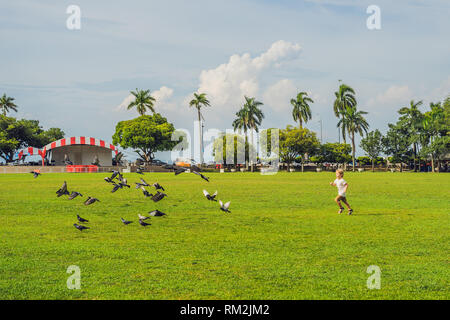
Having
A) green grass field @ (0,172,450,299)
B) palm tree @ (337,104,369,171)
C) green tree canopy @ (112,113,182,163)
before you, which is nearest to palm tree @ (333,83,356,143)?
palm tree @ (337,104,369,171)

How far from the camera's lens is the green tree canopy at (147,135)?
8575 centimetres

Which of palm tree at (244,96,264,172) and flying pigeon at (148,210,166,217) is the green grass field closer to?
flying pigeon at (148,210,166,217)

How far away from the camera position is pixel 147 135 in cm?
8538

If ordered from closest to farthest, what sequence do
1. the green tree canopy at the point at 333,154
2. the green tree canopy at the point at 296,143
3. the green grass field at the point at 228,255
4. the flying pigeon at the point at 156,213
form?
1. the green grass field at the point at 228,255
2. the flying pigeon at the point at 156,213
3. the green tree canopy at the point at 296,143
4. the green tree canopy at the point at 333,154

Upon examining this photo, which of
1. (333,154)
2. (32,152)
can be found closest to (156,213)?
(32,152)

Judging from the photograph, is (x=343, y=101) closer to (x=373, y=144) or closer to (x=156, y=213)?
(x=373, y=144)

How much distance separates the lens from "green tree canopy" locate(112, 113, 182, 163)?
85.8 m

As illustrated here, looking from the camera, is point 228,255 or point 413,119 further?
point 413,119

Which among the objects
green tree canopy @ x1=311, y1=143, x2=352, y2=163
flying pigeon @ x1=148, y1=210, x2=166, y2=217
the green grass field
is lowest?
Result: the green grass field

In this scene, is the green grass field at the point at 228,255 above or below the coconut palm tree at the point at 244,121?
below

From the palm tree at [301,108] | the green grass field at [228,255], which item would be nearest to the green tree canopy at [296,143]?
the palm tree at [301,108]

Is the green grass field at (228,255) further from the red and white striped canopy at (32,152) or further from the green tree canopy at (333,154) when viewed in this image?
the green tree canopy at (333,154)
